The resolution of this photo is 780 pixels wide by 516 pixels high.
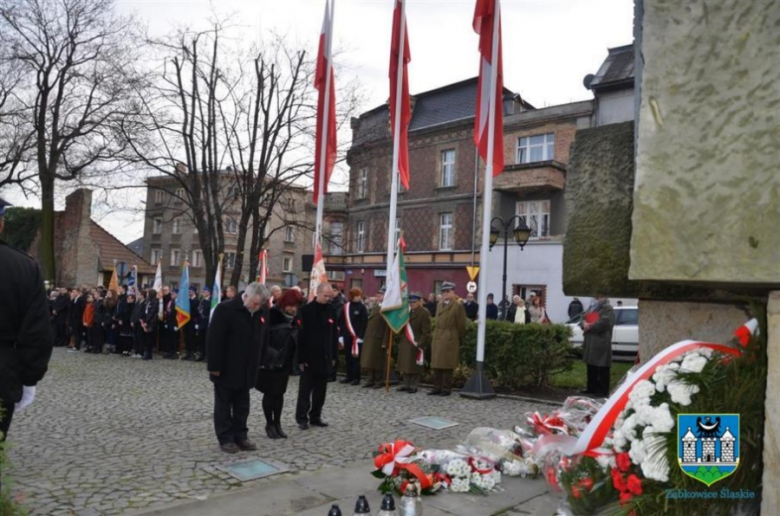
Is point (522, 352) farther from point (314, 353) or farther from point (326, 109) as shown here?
point (326, 109)

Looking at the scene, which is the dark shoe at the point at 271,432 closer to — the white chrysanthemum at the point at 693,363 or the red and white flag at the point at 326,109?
the white chrysanthemum at the point at 693,363

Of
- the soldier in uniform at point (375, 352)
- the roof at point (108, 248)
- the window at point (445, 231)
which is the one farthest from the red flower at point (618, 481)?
the roof at point (108, 248)

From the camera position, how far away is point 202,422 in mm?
7594

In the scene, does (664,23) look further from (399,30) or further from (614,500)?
(399,30)

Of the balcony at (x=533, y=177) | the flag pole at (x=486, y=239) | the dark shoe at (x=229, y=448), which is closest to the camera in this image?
the dark shoe at (x=229, y=448)

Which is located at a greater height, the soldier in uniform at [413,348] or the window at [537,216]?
the window at [537,216]

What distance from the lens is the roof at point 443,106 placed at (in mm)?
32375

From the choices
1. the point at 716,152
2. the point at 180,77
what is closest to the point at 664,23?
the point at 716,152

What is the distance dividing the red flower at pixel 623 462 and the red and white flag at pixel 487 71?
7.80 metres

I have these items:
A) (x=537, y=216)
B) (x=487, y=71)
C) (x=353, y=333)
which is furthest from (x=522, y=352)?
(x=537, y=216)

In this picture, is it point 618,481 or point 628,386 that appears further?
point 628,386

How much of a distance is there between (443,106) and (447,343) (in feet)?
84.4

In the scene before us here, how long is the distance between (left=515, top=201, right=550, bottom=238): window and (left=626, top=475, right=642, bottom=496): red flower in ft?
87.1

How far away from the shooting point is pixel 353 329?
11742 mm
